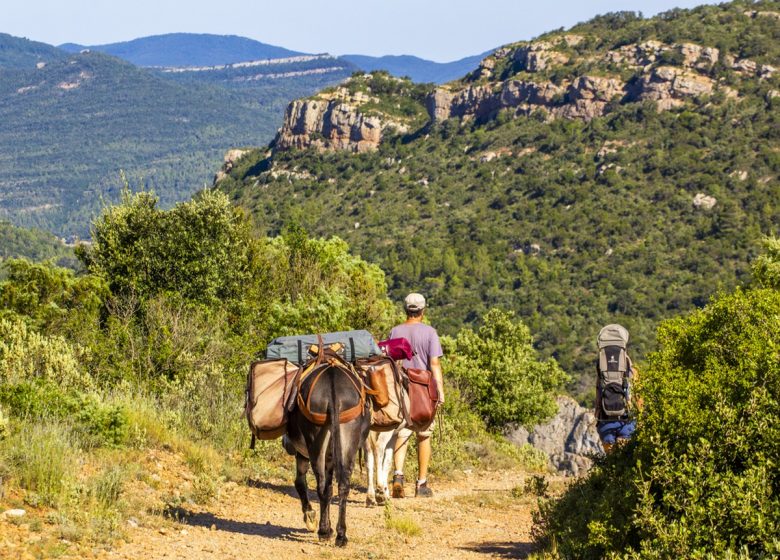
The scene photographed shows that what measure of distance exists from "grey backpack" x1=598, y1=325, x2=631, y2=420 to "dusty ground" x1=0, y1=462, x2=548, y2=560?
5.02 feet

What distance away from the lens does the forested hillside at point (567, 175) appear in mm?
94688

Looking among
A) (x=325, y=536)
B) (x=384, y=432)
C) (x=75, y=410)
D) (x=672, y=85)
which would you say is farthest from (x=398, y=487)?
(x=672, y=85)

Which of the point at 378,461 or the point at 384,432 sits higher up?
the point at 384,432

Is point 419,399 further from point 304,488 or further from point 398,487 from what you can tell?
point 304,488

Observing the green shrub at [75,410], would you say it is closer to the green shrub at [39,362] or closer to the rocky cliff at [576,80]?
the green shrub at [39,362]

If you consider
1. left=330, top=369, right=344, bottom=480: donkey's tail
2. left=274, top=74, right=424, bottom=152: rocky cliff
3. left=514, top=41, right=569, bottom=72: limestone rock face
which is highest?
left=514, top=41, right=569, bottom=72: limestone rock face

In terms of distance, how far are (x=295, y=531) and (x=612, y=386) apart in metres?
3.33

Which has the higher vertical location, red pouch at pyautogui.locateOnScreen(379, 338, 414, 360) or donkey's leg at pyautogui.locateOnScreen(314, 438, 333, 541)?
red pouch at pyautogui.locateOnScreen(379, 338, 414, 360)

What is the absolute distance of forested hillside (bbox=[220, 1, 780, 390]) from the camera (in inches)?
3728

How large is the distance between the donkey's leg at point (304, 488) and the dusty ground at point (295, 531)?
124 millimetres

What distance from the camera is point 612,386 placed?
9.87 meters

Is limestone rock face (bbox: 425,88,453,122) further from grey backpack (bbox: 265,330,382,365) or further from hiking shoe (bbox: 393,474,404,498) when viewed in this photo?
grey backpack (bbox: 265,330,382,365)

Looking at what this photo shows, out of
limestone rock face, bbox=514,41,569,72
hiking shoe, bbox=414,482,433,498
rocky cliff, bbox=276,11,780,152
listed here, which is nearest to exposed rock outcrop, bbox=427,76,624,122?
rocky cliff, bbox=276,11,780,152

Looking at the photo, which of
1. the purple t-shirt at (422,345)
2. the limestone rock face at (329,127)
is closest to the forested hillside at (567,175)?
the limestone rock face at (329,127)
